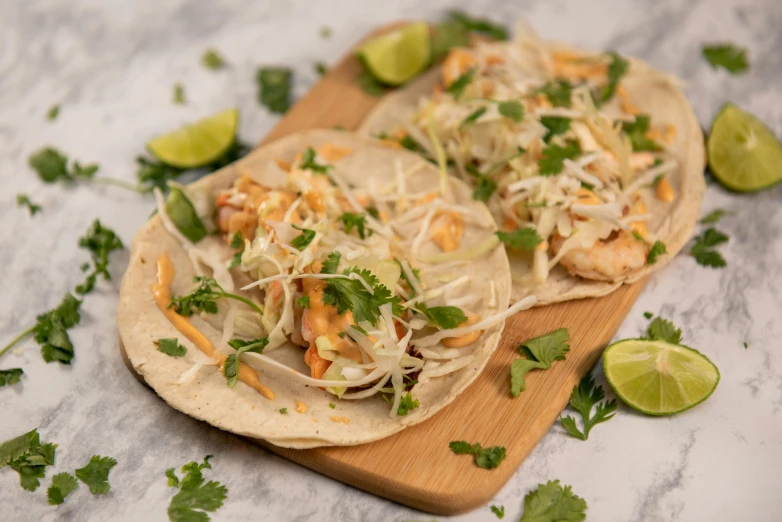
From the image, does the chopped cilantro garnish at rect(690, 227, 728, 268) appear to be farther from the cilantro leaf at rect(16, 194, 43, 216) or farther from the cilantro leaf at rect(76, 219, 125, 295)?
the cilantro leaf at rect(16, 194, 43, 216)

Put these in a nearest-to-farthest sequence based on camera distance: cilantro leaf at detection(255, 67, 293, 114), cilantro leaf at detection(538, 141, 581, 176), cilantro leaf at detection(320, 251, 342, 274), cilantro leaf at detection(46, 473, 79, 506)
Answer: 1. cilantro leaf at detection(46, 473, 79, 506)
2. cilantro leaf at detection(320, 251, 342, 274)
3. cilantro leaf at detection(538, 141, 581, 176)
4. cilantro leaf at detection(255, 67, 293, 114)

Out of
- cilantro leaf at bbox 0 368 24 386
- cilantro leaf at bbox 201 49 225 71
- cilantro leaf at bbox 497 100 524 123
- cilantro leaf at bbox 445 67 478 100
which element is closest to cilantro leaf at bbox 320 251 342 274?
cilantro leaf at bbox 497 100 524 123

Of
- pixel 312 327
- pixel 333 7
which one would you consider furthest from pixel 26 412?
pixel 333 7

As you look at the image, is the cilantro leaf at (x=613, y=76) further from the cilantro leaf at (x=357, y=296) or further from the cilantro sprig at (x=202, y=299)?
the cilantro sprig at (x=202, y=299)

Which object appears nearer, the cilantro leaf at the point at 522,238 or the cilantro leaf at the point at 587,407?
the cilantro leaf at the point at 587,407

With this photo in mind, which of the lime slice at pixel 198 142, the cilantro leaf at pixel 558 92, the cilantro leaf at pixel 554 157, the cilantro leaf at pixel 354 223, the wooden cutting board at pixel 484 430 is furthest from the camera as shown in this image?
the lime slice at pixel 198 142

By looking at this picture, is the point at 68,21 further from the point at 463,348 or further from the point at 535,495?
the point at 535,495

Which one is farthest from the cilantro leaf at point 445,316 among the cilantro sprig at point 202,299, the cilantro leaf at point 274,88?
the cilantro leaf at point 274,88
